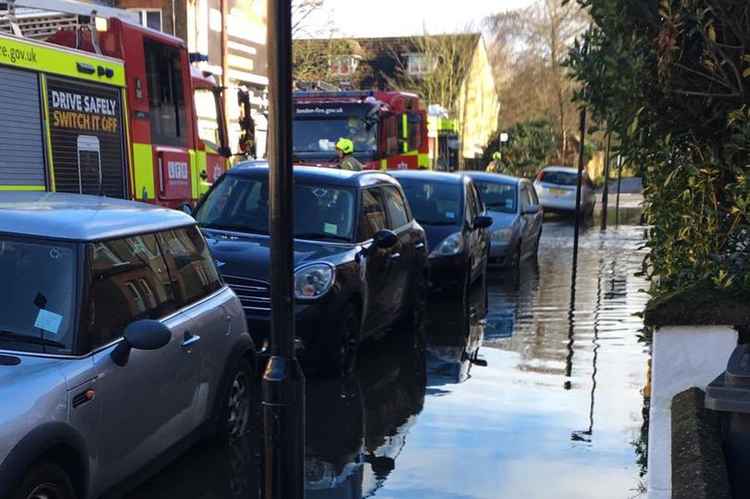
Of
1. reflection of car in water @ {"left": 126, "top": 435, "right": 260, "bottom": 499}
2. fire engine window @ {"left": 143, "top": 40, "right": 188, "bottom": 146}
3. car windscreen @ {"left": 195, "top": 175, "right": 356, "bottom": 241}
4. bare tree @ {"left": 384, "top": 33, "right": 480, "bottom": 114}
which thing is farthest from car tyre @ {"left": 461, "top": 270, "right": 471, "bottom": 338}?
bare tree @ {"left": 384, "top": 33, "right": 480, "bottom": 114}

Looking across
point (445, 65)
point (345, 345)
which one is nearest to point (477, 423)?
point (345, 345)

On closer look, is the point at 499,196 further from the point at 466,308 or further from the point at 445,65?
the point at 445,65

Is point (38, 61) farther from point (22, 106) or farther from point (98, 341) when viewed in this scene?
point (98, 341)

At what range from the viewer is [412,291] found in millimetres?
9711

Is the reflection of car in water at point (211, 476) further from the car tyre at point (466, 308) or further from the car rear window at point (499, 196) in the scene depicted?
the car rear window at point (499, 196)

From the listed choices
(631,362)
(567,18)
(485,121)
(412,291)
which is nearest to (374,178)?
(412,291)

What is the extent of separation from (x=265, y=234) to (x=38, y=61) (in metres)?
2.64

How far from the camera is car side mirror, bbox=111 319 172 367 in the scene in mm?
4180

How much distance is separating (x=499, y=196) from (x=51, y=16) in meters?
8.78

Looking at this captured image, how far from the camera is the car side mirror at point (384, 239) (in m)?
8.33

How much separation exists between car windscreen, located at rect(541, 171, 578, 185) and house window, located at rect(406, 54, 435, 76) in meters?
20.9

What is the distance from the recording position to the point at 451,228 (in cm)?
1214

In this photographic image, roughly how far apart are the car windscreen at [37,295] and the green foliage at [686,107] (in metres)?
3.12

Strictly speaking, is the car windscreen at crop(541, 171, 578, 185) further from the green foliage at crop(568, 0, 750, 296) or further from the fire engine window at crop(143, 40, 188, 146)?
the green foliage at crop(568, 0, 750, 296)
